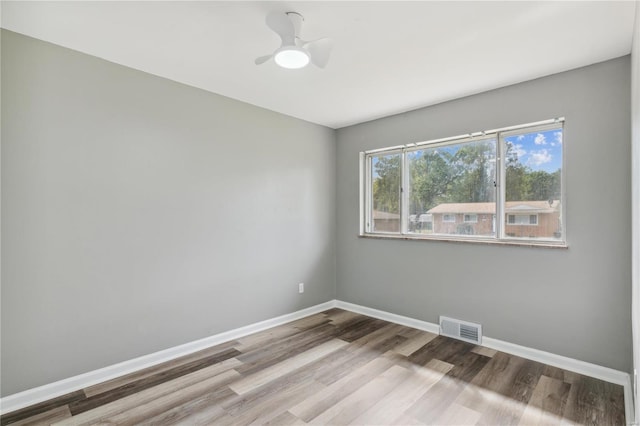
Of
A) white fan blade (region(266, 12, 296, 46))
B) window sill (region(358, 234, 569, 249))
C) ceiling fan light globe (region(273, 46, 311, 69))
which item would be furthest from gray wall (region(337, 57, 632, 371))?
white fan blade (region(266, 12, 296, 46))

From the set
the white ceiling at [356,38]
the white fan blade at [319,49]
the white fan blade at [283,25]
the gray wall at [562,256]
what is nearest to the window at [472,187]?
the gray wall at [562,256]

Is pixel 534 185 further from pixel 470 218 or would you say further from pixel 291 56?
A: pixel 291 56

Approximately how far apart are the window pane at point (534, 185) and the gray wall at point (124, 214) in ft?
7.96

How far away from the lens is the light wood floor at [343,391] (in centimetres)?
206

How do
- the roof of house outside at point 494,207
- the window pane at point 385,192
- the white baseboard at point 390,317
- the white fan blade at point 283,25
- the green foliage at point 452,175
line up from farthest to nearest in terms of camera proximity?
the window pane at point 385,192
the white baseboard at point 390,317
the green foliage at point 452,175
the roof of house outside at point 494,207
the white fan blade at point 283,25

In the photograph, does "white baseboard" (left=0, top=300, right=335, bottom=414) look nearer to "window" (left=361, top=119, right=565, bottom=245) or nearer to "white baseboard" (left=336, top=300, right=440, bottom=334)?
"white baseboard" (left=336, top=300, right=440, bottom=334)

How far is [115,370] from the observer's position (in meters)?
2.55

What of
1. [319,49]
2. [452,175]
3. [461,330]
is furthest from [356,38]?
[461,330]

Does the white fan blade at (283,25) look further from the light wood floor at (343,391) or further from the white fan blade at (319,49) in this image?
the light wood floor at (343,391)

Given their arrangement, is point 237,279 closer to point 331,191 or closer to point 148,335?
point 148,335

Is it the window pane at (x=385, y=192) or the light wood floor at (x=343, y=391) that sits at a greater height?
the window pane at (x=385, y=192)

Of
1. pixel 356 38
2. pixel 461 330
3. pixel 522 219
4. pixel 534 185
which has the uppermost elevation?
pixel 356 38

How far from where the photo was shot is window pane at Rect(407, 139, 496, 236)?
324 cm

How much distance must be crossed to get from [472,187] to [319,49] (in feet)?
7.31
